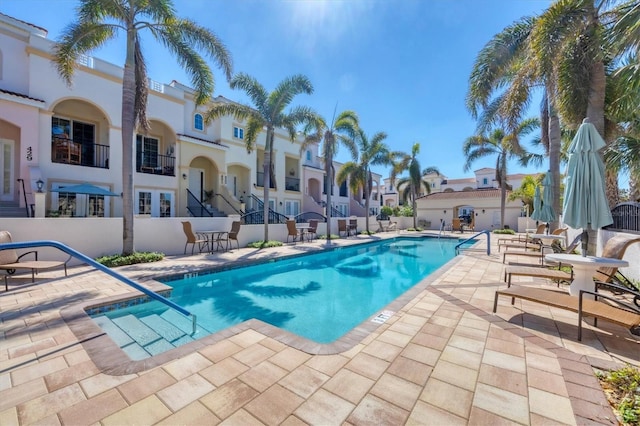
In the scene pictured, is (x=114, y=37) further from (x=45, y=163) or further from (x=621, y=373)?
(x=621, y=373)

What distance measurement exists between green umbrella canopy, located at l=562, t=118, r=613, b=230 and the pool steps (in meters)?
6.65

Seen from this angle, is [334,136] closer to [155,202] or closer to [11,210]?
[155,202]

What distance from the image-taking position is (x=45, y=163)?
1118cm

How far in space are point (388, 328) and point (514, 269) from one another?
3.14m

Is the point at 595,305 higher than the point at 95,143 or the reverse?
the reverse

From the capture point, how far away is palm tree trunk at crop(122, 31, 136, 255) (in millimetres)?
9008

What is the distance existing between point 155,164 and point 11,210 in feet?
21.9

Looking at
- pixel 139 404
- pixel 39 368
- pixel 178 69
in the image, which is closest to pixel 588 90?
pixel 139 404

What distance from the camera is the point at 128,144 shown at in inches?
353

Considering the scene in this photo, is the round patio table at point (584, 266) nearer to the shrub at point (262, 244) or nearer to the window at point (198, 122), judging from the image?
the shrub at point (262, 244)

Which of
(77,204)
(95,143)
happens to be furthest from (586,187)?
(95,143)

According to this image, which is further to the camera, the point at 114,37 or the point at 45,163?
the point at 45,163

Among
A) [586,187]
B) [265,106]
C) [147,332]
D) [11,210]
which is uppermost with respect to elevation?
[265,106]

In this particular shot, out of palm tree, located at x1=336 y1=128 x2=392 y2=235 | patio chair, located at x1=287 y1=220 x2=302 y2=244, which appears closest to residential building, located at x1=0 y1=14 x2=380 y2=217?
patio chair, located at x1=287 y1=220 x2=302 y2=244
